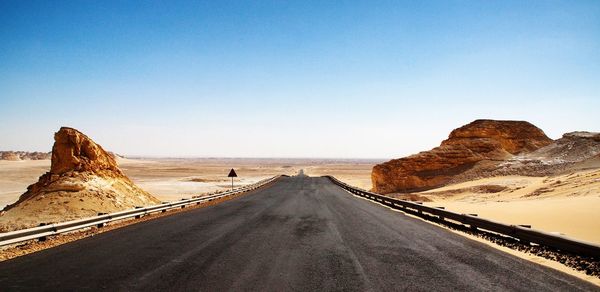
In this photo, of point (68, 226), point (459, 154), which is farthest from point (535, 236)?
point (459, 154)

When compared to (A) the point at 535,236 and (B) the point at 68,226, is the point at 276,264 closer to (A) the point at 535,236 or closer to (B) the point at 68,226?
(A) the point at 535,236

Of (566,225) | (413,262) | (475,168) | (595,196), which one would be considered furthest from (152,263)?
(475,168)

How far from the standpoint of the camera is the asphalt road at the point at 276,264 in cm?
635

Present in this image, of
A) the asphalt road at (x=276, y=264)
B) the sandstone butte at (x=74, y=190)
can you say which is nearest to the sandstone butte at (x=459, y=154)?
the sandstone butte at (x=74, y=190)

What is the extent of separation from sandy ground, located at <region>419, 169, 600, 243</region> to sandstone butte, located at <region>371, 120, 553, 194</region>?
6230 mm

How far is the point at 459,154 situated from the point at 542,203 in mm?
25570

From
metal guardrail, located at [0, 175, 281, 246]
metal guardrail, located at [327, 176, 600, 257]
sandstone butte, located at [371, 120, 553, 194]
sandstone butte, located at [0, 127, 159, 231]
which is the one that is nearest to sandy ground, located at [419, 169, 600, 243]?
metal guardrail, located at [327, 176, 600, 257]

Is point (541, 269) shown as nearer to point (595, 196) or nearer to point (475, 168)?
point (595, 196)

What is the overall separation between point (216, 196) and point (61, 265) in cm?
2046

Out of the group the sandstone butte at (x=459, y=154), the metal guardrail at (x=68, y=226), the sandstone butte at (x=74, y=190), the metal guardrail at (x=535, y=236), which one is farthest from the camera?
the sandstone butte at (x=459, y=154)

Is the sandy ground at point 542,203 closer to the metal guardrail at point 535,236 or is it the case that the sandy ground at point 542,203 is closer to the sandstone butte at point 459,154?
the metal guardrail at point 535,236

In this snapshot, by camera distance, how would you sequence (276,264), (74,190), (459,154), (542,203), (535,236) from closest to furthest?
(276,264) < (535,236) < (74,190) < (542,203) < (459,154)

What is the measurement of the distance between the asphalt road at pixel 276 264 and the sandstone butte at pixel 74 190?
6818 mm

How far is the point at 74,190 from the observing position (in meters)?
18.9
